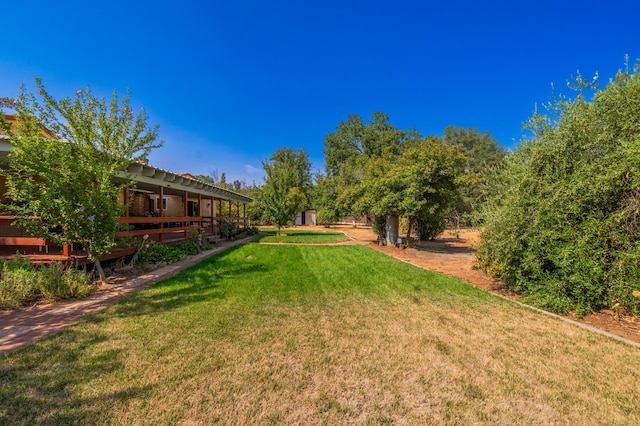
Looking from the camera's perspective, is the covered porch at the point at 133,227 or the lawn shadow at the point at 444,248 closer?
the covered porch at the point at 133,227

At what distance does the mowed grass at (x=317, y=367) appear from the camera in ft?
7.59

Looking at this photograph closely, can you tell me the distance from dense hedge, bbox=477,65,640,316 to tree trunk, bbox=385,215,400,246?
28.4ft

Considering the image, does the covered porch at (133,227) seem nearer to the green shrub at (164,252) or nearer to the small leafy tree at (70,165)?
the green shrub at (164,252)

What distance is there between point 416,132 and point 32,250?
1714 inches

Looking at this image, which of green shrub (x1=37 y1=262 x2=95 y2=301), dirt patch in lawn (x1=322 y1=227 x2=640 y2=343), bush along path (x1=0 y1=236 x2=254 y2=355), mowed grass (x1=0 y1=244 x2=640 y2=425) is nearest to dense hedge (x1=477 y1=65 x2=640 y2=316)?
dirt patch in lawn (x1=322 y1=227 x2=640 y2=343)

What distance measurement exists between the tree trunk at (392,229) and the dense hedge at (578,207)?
8664 mm

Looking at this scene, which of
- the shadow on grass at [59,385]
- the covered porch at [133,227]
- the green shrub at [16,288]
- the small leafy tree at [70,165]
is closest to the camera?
the shadow on grass at [59,385]

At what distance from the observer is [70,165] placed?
223 inches

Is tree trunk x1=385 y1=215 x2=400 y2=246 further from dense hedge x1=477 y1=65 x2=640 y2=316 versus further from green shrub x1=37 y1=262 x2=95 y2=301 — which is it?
green shrub x1=37 y1=262 x2=95 y2=301

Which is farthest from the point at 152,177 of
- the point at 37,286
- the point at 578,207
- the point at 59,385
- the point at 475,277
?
the point at 578,207

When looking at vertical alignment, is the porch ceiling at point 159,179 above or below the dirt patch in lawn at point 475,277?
above

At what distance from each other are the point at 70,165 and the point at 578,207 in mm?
9857

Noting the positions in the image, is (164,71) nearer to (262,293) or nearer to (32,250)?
(32,250)

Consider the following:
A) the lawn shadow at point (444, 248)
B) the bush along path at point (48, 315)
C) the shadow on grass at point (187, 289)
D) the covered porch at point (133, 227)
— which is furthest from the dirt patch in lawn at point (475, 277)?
the covered porch at point (133, 227)
